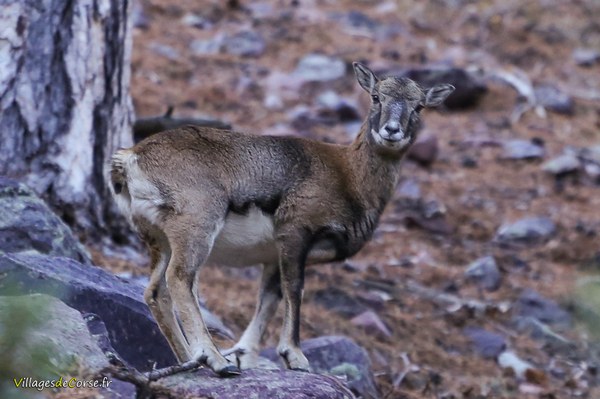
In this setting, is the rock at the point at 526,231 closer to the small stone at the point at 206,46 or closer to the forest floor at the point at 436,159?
the forest floor at the point at 436,159

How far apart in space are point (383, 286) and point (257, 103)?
429 centimetres

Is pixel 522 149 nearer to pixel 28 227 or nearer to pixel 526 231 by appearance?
pixel 526 231

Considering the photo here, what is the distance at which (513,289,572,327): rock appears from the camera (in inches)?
414

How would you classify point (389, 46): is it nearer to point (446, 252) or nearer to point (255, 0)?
point (255, 0)

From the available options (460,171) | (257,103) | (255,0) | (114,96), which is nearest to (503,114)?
(460,171)

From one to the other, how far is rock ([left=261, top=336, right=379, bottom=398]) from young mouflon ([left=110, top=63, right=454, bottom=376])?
609mm

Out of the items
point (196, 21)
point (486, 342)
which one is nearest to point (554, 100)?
point (196, 21)

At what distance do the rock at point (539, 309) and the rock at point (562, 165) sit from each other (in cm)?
317

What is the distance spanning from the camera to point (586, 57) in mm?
16750

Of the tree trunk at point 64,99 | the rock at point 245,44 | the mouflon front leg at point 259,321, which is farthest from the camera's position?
the rock at point 245,44

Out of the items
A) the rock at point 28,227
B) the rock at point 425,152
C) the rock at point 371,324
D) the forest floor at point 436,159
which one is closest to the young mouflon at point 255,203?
the rock at point 28,227

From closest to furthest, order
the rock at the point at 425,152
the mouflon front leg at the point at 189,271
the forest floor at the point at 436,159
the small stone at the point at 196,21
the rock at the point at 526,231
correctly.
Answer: the mouflon front leg at the point at 189,271 < the forest floor at the point at 436,159 < the rock at the point at 526,231 < the rock at the point at 425,152 < the small stone at the point at 196,21

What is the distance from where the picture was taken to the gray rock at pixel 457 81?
563 inches

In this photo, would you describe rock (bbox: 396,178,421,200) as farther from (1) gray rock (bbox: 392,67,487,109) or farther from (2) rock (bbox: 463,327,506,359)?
(2) rock (bbox: 463,327,506,359)
